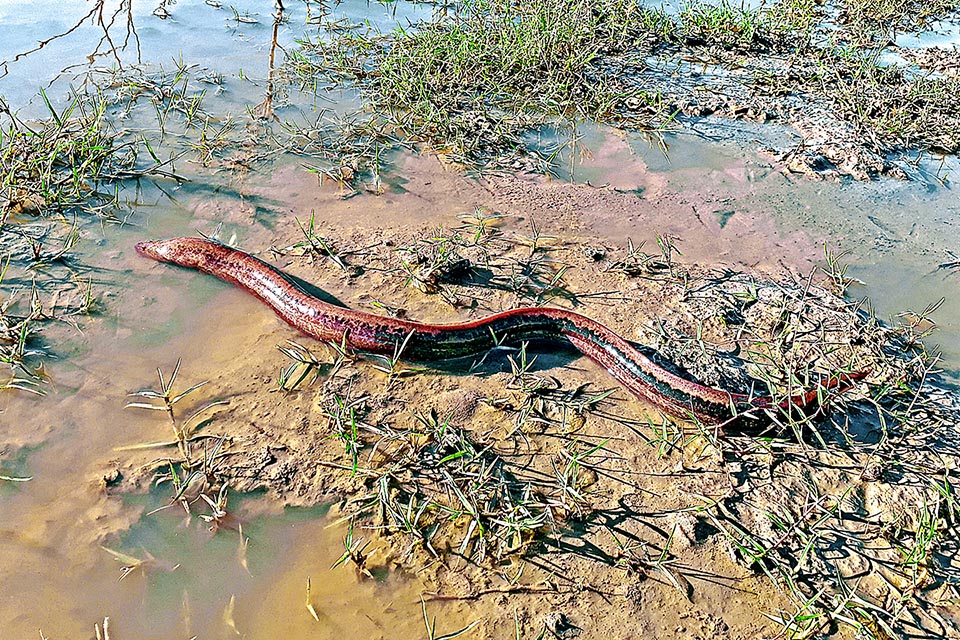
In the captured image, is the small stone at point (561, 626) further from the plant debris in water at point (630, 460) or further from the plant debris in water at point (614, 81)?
the plant debris in water at point (614, 81)

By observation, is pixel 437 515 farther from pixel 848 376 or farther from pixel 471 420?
pixel 848 376

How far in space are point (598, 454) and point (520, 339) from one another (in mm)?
964

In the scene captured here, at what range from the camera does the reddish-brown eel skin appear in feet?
13.1

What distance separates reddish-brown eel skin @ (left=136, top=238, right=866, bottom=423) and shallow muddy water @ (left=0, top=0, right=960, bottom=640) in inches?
9.4

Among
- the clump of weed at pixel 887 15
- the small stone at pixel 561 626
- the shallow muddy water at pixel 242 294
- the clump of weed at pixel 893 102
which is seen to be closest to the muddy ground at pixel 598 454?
the small stone at pixel 561 626

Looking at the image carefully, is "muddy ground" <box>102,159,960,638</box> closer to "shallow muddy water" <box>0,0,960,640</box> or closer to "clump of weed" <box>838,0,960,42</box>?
"shallow muddy water" <box>0,0,960,640</box>

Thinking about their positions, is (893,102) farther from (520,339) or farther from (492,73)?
(520,339)

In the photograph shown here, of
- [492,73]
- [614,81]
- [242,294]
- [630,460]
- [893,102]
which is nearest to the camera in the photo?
[630,460]

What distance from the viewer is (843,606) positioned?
9.99ft

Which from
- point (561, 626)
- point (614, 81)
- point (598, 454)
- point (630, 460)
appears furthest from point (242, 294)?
point (614, 81)

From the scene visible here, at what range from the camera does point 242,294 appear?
4730 millimetres

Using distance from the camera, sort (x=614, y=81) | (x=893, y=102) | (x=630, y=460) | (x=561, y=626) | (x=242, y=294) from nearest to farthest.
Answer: (x=561, y=626) < (x=630, y=460) < (x=242, y=294) < (x=893, y=102) < (x=614, y=81)

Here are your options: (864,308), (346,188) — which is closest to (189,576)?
(346,188)

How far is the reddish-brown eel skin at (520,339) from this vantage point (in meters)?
3.99
